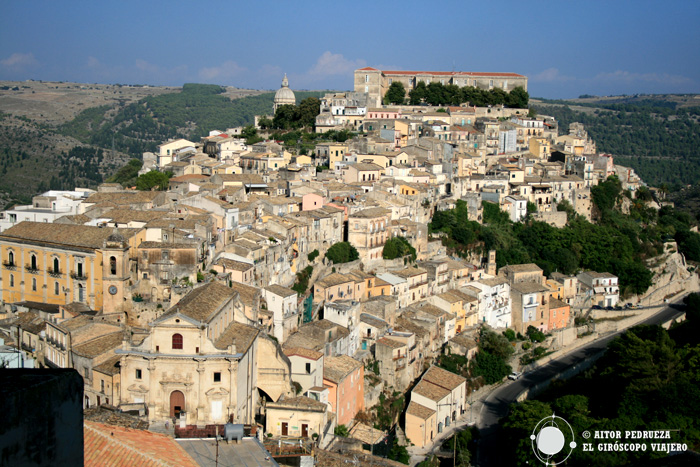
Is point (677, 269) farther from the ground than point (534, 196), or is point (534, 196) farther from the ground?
point (534, 196)

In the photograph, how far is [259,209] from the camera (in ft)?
117

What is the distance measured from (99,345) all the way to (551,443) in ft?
47.1

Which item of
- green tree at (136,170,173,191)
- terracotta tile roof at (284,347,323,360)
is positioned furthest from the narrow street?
green tree at (136,170,173,191)

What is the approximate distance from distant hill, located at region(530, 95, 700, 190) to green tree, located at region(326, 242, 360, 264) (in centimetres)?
7883

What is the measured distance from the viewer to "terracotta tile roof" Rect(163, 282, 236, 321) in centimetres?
2028

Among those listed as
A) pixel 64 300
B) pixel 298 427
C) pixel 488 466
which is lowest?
pixel 488 466

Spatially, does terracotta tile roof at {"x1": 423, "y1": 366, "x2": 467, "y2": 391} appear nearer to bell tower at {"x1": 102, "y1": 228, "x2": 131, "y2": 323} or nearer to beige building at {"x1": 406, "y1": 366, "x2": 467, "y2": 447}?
beige building at {"x1": 406, "y1": 366, "x2": 467, "y2": 447}

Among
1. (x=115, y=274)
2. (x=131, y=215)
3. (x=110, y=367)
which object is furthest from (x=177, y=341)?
(x=131, y=215)

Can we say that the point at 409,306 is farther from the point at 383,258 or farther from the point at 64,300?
the point at 64,300

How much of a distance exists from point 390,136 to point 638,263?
19475mm

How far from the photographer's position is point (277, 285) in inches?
1166

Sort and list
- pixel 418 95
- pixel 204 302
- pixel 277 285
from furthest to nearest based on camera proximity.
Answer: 1. pixel 418 95
2. pixel 277 285
3. pixel 204 302

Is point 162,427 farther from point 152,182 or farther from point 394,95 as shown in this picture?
point 394,95

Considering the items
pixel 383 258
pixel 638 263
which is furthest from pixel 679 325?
pixel 383 258
